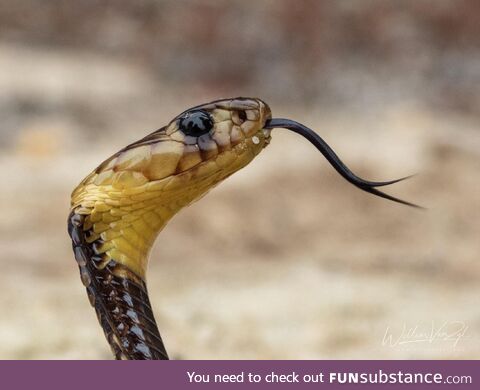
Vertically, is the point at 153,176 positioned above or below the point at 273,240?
below

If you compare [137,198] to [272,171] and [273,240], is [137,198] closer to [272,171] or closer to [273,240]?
[273,240]

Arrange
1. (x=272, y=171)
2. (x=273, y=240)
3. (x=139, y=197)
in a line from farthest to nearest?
(x=272, y=171), (x=273, y=240), (x=139, y=197)

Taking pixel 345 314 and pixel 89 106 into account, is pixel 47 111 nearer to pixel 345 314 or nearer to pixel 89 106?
pixel 89 106

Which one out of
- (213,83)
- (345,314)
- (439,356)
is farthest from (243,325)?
(213,83)

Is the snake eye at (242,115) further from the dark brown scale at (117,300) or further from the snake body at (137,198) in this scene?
the dark brown scale at (117,300)

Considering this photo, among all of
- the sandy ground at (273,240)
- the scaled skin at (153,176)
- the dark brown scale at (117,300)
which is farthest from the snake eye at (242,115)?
the sandy ground at (273,240)

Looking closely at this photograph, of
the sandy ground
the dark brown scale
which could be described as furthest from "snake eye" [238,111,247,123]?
the sandy ground
